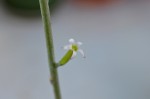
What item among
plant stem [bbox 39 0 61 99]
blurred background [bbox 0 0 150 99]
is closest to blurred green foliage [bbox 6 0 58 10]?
blurred background [bbox 0 0 150 99]

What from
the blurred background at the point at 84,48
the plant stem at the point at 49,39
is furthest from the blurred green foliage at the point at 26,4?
the plant stem at the point at 49,39

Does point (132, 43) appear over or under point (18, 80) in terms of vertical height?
over

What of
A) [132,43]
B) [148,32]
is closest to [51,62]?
[132,43]

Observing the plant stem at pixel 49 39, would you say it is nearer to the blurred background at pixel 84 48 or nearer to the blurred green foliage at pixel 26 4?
the blurred background at pixel 84 48

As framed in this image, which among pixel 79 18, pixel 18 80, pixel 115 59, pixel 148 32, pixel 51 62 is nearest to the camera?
pixel 51 62

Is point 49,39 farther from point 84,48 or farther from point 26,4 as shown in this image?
point 26,4

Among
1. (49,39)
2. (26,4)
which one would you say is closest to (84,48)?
(26,4)

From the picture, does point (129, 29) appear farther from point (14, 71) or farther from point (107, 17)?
point (14, 71)

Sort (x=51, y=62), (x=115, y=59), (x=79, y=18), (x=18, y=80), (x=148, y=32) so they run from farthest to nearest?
1. (x=79, y=18)
2. (x=148, y=32)
3. (x=115, y=59)
4. (x=18, y=80)
5. (x=51, y=62)
